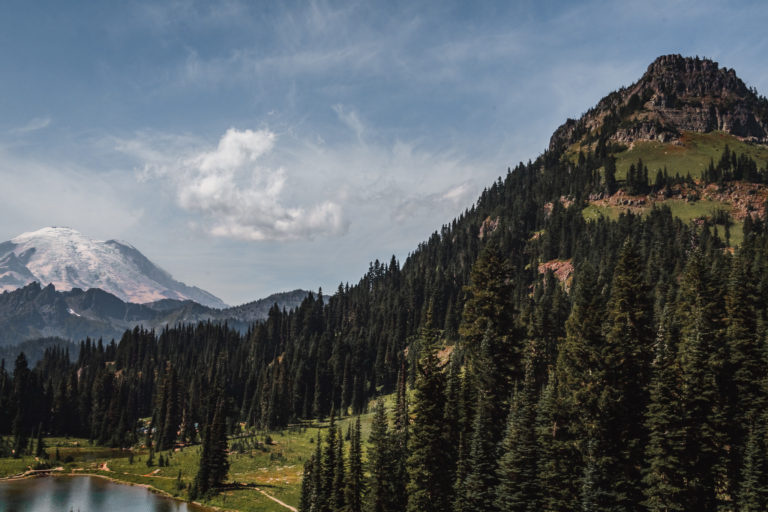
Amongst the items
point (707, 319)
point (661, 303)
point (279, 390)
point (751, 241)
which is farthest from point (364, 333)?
point (707, 319)

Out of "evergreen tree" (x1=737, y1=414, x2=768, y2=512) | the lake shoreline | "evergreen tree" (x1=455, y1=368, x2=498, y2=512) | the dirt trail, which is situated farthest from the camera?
the lake shoreline

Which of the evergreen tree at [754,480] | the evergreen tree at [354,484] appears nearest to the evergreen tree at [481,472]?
the evergreen tree at [354,484]

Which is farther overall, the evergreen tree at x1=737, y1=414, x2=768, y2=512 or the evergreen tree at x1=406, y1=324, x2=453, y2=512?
the evergreen tree at x1=406, y1=324, x2=453, y2=512

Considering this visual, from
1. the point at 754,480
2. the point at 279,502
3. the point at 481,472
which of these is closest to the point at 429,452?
the point at 481,472

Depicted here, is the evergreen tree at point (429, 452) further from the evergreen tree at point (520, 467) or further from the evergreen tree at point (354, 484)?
the evergreen tree at point (354, 484)

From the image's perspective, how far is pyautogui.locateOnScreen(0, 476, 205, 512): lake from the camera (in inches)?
2783

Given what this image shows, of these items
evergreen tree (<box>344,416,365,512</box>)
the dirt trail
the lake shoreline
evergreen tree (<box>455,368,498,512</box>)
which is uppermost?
evergreen tree (<box>455,368,498,512</box>)

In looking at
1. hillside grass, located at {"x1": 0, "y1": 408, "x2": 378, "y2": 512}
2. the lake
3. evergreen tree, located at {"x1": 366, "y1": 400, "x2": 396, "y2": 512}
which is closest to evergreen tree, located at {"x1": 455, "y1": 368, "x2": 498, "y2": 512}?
evergreen tree, located at {"x1": 366, "y1": 400, "x2": 396, "y2": 512}

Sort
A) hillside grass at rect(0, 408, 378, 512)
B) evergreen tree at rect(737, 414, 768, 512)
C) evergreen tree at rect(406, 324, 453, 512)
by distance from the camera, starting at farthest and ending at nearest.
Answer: hillside grass at rect(0, 408, 378, 512), evergreen tree at rect(406, 324, 453, 512), evergreen tree at rect(737, 414, 768, 512)

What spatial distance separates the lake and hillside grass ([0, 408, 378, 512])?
3468mm

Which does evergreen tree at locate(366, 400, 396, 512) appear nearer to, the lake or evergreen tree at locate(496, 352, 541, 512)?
evergreen tree at locate(496, 352, 541, 512)

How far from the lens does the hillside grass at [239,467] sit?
70.8 m

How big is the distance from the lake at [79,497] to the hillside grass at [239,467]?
11.4 ft

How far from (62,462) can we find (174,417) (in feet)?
93.7
